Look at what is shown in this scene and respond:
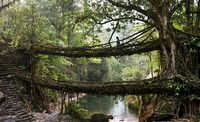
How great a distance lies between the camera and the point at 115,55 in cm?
1469

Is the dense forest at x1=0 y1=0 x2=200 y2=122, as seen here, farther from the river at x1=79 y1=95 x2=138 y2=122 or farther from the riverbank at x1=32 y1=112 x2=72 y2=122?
the river at x1=79 y1=95 x2=138 y2=122

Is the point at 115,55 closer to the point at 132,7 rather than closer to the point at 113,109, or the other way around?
the point at 132,7

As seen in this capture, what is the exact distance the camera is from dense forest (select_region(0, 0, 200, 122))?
10.8 m

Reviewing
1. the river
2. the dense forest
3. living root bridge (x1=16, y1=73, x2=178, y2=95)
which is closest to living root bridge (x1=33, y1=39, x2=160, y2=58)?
the dense forest

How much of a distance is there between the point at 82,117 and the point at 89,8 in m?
7.30

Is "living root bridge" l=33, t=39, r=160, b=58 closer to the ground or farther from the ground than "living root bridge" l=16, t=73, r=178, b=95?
farther from the ground

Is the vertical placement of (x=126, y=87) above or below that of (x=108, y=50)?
below

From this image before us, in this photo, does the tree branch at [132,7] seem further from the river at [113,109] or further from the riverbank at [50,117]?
the river at [113,109]

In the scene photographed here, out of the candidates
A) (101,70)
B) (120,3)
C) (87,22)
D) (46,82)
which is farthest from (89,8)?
(101,70)

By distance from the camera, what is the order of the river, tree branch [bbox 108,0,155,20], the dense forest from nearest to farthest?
1. the dense forest
2. tree branch [bbox 108,0,155,20]
3. the river

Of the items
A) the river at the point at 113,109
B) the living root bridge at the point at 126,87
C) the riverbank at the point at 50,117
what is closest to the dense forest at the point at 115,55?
the living root bridge at the point at 126,87

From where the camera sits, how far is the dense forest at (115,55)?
35.3 feet

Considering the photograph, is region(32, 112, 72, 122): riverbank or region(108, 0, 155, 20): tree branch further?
region(32, 112, 72, 122): riverbank

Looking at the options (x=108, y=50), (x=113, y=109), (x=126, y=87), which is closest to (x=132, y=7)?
(x=108, y=50)
